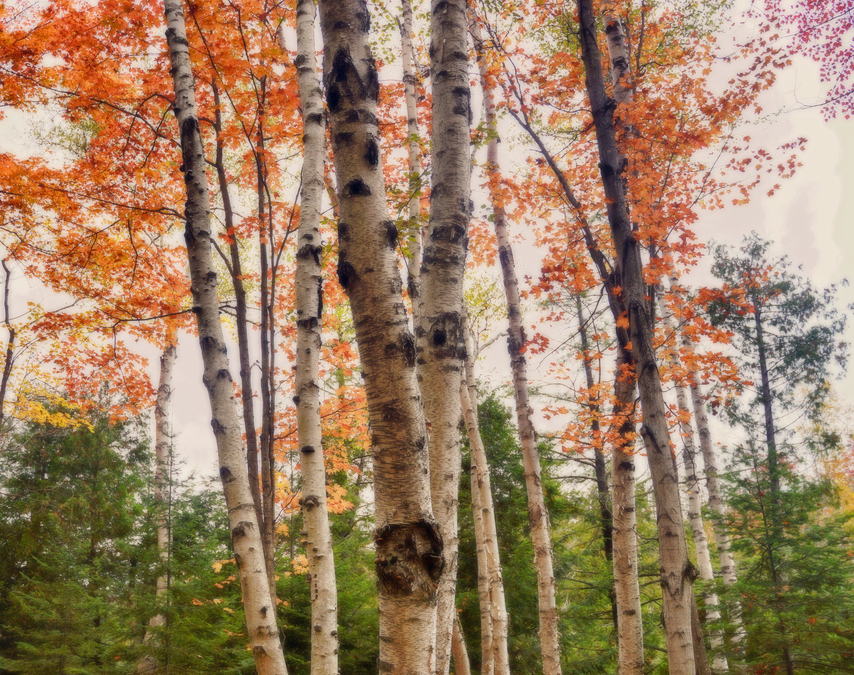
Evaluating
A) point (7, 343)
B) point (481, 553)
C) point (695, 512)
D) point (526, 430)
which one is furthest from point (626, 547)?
point (7, 343)

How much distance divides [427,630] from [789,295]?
13330 mm

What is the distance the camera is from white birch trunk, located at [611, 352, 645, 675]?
417 centimetres

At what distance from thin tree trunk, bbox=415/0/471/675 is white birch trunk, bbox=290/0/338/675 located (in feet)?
4.91

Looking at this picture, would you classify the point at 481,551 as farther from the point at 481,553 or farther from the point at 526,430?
the point at 526,430

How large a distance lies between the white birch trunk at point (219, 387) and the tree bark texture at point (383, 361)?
218 centimetres

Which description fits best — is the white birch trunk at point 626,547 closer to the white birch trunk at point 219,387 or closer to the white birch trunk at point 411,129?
the white birch trunk at point 411,129

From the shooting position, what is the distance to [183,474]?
32.3 ft

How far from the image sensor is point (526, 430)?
5.94 meters

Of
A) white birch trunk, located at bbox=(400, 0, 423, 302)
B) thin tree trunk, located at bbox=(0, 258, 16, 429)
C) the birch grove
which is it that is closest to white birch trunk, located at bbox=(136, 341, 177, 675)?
the birch grove

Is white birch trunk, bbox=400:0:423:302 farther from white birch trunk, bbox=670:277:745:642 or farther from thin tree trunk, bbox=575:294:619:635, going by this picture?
white birch trunk, bbox=670:277:745:642

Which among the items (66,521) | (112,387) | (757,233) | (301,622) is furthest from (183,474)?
(757,233)

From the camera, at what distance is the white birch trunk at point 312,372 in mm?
3346

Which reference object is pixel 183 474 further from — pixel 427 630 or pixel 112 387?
pixel 427 630

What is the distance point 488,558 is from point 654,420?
3245 millimetres
